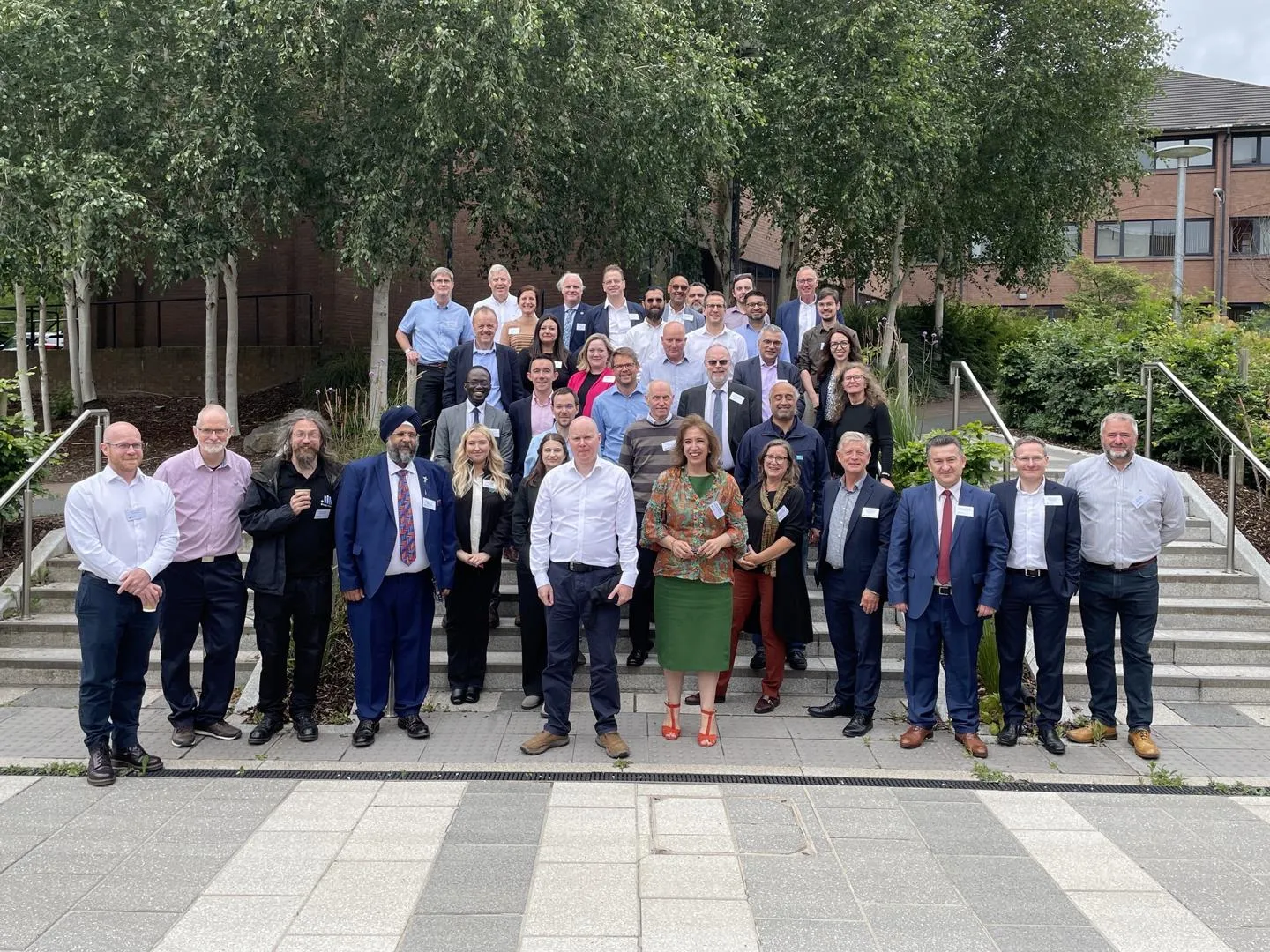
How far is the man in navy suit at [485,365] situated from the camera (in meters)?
8.07

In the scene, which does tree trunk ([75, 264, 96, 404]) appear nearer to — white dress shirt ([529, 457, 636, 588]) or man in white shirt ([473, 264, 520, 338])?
man in white shirt ([473, 264, 520, 338])

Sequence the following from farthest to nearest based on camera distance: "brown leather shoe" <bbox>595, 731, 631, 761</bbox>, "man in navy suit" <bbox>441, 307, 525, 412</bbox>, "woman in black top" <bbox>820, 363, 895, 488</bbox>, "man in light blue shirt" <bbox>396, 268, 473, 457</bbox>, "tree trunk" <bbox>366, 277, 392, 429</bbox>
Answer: "tree trunk" <bbox>366, 277, 392, 429</bbox> < "man in light blue shirt" <bbox>396, 268, 473, 457</bbox> < "man in navy suit" <bbox>441, 307, 525, 412</bbox> < "woman in black top" <bbox>820, 363, 895, 488</bbox> < "brown leather shoe" <bbox>595, 731, 631, 761</bbox>

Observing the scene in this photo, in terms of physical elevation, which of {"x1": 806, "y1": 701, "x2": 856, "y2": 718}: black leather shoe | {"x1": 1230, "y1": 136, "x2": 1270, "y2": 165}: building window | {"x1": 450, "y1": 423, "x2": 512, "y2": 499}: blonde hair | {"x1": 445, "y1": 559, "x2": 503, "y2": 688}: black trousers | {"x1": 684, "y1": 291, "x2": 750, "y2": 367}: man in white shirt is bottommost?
{"x1": 806, "y1": 701, "x2": 856, "y2": 718}: black leather shoe

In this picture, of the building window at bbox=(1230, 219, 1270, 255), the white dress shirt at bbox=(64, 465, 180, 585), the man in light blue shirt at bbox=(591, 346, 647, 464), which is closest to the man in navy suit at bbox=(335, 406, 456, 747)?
the white dress shirt at bbox=(64, 465, 180, 585)

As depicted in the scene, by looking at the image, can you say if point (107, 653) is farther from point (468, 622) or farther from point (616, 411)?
point (616, 411)

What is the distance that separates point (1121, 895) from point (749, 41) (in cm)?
1471

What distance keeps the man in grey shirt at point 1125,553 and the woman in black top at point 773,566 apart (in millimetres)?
1645

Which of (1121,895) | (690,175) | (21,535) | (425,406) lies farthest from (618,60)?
(1121,895)

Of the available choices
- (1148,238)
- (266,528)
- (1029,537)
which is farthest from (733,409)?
(1148,238)

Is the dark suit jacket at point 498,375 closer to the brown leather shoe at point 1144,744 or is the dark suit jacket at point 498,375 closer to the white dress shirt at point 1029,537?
the white dress shirt at point 1029,537

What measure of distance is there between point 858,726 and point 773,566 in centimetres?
108

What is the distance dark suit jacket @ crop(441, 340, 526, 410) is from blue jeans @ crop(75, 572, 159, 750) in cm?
295

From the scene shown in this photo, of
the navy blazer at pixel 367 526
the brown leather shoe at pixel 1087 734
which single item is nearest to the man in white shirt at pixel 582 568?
the navy blazer at pixel 367 526

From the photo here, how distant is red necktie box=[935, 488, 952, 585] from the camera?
6.23 m
